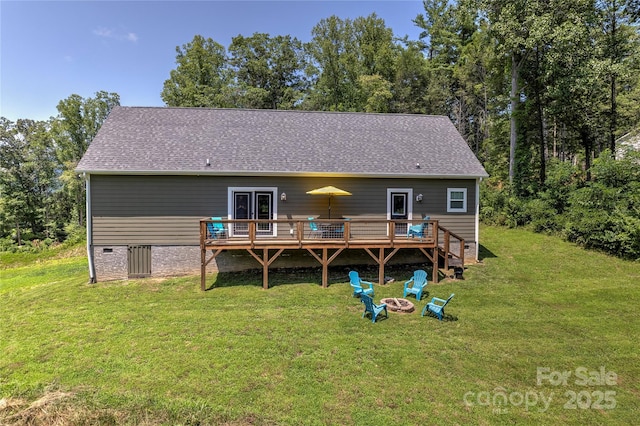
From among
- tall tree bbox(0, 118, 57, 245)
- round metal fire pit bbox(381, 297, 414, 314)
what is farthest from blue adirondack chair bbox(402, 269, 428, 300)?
tall tree bbox(0, 118, 57, 245)

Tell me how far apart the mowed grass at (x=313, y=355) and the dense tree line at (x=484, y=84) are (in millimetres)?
7821

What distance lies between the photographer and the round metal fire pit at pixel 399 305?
24.6ft

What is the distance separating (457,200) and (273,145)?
749 cm

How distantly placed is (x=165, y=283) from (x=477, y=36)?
2936 cm

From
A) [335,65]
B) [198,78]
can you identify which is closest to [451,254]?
[335,65]

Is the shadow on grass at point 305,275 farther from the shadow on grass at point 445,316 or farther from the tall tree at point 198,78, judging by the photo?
the tall tree at point 198,78

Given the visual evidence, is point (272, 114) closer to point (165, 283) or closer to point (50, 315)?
point (165, 283)

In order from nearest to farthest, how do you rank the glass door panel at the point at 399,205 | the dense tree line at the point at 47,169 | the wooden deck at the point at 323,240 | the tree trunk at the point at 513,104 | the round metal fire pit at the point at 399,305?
the round metal fire pit at the point at 399,305 → the wooden deck at the point at 323,240 → the glass door panel at the point at 399,205 → the tree trunk at the point at 513,104 → the dense tree line at the point at 47,169

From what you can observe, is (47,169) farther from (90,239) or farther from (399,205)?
(399,205)

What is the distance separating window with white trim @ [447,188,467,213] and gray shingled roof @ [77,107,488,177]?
0.68 meters

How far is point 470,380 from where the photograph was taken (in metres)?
4.95

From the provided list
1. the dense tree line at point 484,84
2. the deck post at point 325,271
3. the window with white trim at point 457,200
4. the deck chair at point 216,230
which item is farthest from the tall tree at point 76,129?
the window with white trim at point 457,200

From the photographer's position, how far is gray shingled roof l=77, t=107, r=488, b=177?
10422 millimetres

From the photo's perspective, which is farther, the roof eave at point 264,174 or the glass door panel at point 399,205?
the glass door panel at point 399,205
